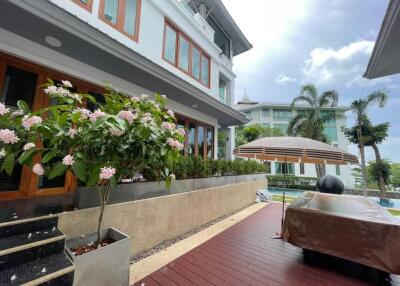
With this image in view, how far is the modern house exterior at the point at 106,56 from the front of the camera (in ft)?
11.4

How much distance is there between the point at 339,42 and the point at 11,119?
54.0 feet

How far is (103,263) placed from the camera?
244 cm

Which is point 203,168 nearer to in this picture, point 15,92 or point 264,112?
point 15,92

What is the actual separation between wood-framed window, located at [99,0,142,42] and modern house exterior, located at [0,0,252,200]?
1.2 inches

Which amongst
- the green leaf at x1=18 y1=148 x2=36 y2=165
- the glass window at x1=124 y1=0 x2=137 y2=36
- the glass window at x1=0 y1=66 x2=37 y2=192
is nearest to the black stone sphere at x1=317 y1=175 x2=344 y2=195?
the green leaf at x1=18 y1=148 x2=36 y2=165

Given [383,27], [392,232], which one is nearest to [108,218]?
[392,232]

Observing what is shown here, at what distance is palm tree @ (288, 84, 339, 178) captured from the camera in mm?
17250

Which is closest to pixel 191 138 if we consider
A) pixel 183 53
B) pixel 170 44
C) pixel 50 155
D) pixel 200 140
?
pixel 200 140

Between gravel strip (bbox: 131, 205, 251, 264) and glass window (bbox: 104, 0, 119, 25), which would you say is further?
glass window (bbox: 104, 0, 119, 25)

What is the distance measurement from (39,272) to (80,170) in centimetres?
106

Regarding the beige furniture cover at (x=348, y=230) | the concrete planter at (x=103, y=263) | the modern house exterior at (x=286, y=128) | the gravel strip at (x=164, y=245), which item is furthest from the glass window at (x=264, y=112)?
the concrete planter at (x=103, y=263)

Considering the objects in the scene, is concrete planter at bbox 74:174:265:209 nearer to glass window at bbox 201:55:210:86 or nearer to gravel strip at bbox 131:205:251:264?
gravel strip at bbox 131:205:251:264

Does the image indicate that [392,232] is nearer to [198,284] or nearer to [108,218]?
[198,284]

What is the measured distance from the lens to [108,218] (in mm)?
3225
